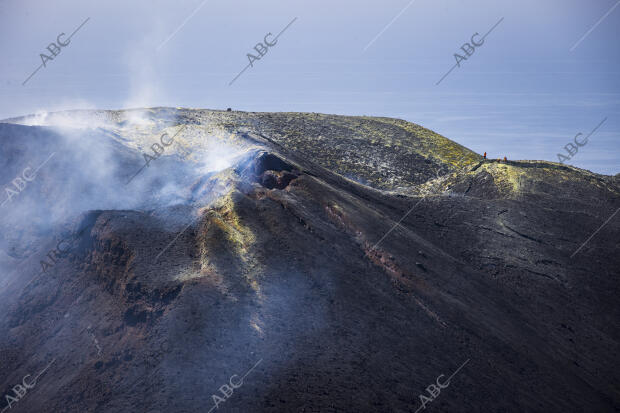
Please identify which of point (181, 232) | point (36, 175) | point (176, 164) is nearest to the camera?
point (181, 232)

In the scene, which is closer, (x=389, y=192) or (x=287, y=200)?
(x=287, y=200)

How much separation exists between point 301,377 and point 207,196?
12.6 meters

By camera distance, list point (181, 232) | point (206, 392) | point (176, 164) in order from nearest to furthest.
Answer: point (206, 392) < point (181, 232) < point (176, 164)

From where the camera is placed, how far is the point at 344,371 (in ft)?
44.5

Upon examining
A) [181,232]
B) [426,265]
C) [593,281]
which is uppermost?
[181,232]

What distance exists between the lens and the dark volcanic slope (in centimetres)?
1339

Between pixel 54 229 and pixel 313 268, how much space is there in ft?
48.4

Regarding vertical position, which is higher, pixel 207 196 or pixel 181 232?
pixel 207 196

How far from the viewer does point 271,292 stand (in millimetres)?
16344

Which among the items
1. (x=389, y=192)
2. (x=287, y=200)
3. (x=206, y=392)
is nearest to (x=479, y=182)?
(x=389, y=192)

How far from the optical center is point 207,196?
22.8 m

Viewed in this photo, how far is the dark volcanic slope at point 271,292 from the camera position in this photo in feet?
43.9

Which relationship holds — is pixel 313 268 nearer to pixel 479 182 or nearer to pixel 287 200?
pixel 287 200

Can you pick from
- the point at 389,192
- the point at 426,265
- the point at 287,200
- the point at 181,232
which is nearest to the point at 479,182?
the point at 389,192
